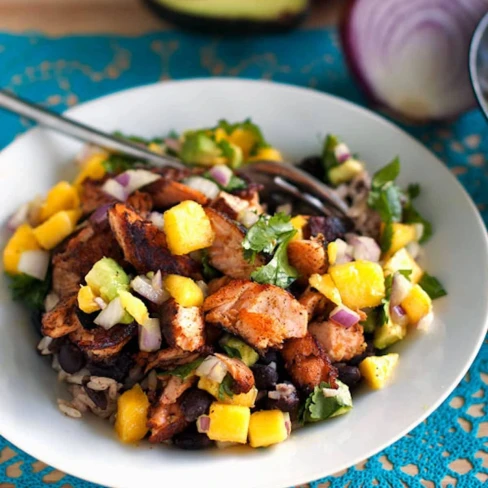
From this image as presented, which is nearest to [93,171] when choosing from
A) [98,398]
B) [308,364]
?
[98,398]

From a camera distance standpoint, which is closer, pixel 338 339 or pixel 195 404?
pixel 195 404

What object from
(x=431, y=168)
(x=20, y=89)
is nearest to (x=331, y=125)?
(x=431, y=168)

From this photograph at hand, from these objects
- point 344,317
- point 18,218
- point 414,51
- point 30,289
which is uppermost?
point 414,51

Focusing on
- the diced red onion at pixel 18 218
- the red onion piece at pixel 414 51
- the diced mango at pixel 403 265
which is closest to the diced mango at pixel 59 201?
the diced red onion at pixel 18 218

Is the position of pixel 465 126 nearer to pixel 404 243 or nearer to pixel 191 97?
pixel 404 243

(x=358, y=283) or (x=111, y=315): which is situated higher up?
(x=358, y=283)

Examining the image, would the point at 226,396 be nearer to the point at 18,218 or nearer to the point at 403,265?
the point at 403,265

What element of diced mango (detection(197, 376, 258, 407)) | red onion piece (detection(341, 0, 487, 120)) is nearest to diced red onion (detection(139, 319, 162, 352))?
diced mango (detection(197, 376, 258, 407))

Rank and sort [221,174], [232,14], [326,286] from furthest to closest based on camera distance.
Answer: [232,14], [221,174], [326,286]
